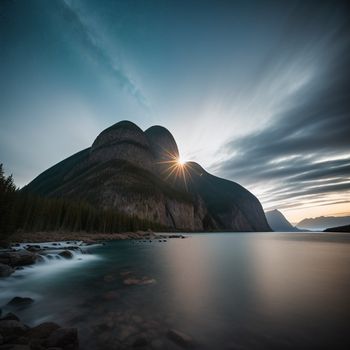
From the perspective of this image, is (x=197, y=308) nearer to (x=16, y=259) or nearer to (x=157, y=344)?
(x=157, y=344)

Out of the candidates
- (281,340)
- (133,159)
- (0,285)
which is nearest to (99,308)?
(281,340)

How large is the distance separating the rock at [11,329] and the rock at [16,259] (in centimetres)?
1373

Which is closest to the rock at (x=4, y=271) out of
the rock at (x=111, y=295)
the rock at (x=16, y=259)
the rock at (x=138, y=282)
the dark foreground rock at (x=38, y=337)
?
the rock at (x=16, y=259)

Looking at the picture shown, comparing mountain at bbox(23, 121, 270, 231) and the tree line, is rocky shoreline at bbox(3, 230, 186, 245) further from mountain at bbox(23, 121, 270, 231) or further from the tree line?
mountain at bbox(23, 121, 270, 231)

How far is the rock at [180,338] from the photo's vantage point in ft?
17.8

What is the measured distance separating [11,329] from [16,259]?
14.3 m

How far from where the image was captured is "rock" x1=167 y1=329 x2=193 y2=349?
5.42 m

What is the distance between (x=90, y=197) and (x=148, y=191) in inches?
1524

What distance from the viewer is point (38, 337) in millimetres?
5043

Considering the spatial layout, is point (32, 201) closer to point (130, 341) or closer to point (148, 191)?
point (130, 341)

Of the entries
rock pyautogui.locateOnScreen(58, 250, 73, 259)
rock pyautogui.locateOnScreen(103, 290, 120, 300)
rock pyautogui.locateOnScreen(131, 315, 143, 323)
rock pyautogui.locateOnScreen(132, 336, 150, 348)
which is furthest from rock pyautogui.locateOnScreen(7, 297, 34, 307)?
rock pyautogui.locateOnScreen(58, 250, 73, 259)

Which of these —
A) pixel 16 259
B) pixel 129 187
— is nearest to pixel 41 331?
pixel 16 259

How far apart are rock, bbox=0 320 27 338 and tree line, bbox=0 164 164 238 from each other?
97.7 feet

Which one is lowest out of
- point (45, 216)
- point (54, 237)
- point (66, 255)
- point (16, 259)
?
point (66, 255)
